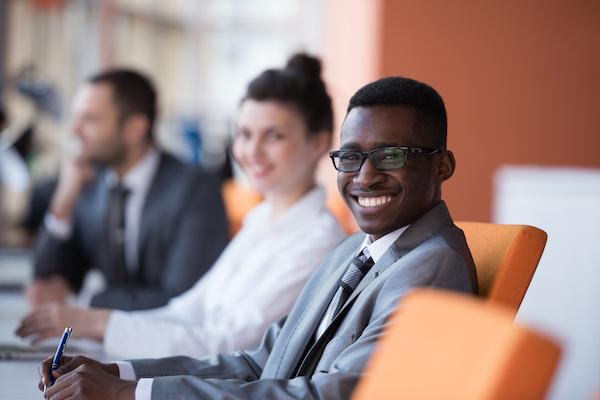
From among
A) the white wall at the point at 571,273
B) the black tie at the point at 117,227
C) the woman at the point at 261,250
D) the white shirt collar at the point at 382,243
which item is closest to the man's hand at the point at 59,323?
the woman at the point at 261,250

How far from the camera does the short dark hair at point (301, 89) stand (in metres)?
2.78

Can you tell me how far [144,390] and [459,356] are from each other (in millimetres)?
691

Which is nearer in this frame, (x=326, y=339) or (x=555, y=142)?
(x=326, y=339)

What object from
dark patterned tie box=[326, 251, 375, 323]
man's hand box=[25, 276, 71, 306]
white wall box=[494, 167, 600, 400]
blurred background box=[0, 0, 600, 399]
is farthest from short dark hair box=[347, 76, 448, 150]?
white wall box=[494, 167, 600, 400]

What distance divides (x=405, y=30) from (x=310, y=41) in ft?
17.6

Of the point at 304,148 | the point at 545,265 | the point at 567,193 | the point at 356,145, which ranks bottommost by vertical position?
the point at 545,265

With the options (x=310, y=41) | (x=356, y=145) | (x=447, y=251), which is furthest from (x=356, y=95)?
(x=310, y=41)

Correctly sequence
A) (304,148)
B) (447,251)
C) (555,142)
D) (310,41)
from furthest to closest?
(310,41)
(555,142)
(304,148)
(447,251)

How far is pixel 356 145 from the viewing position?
174cm

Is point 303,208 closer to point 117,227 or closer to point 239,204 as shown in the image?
point 117,227

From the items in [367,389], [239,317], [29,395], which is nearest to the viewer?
[367,389]

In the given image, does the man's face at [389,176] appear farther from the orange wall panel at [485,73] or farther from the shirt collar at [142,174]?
the orange wall panel at [485,73]

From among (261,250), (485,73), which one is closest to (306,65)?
(261,250)

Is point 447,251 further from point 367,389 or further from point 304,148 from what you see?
point 304,148
